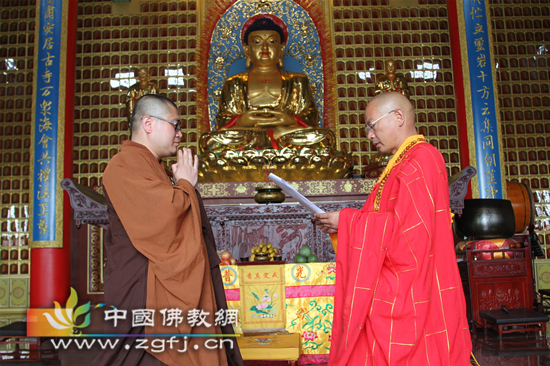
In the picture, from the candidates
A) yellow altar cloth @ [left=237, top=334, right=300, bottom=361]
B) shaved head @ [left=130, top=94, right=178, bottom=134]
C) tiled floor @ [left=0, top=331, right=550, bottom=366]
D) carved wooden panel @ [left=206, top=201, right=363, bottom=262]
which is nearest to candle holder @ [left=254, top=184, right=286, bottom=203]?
carved wooden panel @ [left=206, top=201, right=363, bottom=262]

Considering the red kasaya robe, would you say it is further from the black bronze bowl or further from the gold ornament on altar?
the gold ornament on altar

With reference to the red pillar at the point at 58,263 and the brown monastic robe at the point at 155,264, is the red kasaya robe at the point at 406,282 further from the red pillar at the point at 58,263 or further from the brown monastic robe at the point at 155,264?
the red pillar at the point at 58,263

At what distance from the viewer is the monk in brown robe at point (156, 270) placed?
1665mm

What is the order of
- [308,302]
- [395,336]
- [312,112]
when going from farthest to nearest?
[312,112] → [308,302] → [395,336]

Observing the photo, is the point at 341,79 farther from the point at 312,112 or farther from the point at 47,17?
the point at 47,17

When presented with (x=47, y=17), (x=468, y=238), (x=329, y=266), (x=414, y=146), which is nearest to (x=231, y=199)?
(x=329, y=266)

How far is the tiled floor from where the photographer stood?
10.5ft

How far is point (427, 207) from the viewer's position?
1826 mm

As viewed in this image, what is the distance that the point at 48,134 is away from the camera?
5.40 m

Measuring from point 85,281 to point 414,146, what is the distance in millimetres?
5500

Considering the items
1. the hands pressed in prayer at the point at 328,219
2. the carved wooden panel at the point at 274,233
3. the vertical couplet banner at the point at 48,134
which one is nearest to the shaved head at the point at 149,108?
the hands pressed in prayer at the point at 328,219

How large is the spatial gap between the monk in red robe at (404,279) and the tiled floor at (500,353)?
1500mm

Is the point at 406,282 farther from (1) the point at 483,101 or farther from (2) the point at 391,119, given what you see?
(1) the point at 483,101

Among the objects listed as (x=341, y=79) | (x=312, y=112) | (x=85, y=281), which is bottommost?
(x=85, y=281)
